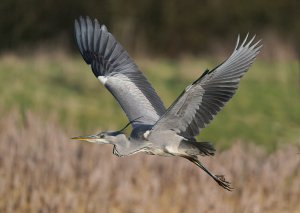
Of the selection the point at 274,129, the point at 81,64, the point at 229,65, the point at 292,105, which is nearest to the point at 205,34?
the point at 81,64

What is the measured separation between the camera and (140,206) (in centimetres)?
827

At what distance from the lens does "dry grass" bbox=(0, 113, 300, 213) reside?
8359 mm

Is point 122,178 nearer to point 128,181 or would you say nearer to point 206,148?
point 128,181

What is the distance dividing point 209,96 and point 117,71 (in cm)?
140

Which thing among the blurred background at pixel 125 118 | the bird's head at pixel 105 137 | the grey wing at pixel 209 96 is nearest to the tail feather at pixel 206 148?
the grey wing at pixel 209 96

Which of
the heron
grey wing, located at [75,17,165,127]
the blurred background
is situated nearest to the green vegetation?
the blurred background

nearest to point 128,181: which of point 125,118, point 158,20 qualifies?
point 125,118

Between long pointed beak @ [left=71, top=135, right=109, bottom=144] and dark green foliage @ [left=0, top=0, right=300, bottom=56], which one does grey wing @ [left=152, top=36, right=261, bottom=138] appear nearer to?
long pointed beak @ [left=71, top=135, right=109, bottom=144]

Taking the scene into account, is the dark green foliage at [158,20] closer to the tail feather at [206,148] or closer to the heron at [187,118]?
the heron at [187,118]

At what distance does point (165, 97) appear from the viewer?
1905 cm

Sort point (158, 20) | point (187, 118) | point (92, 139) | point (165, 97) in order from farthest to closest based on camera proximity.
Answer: point (158, 20) < point (165, 97) < point (187, 118) < point (92, 139)

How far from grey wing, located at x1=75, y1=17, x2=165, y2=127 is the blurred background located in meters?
0.98

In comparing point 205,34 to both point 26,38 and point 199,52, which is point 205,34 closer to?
point 199,52

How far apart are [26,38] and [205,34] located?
5.63 m
